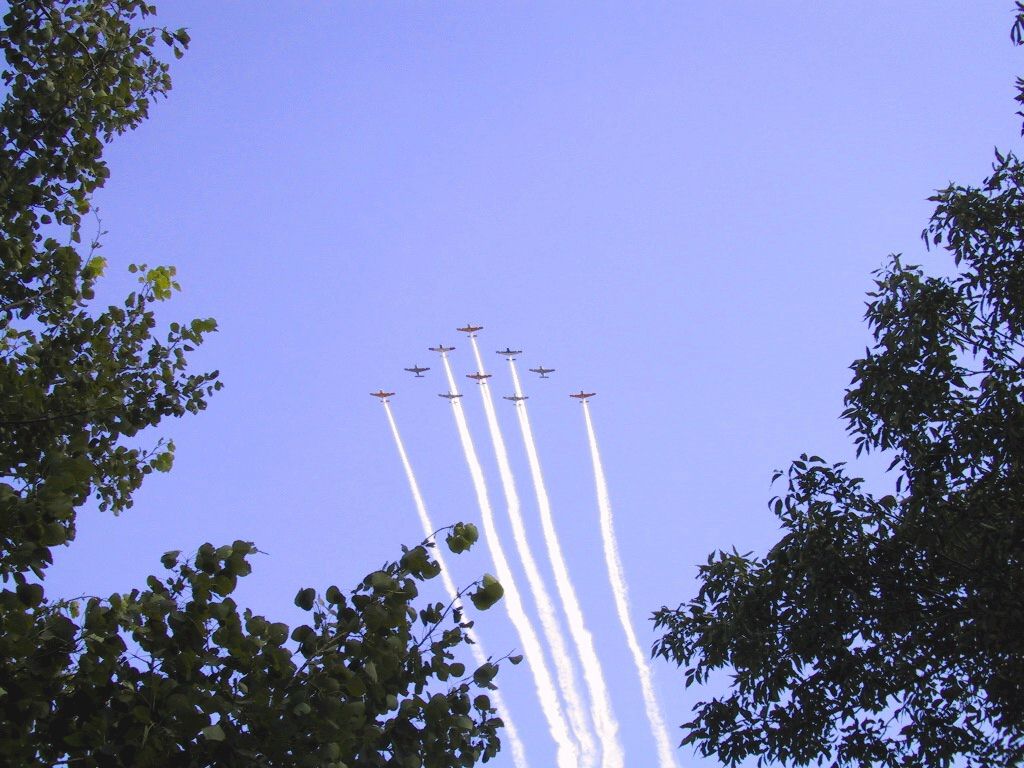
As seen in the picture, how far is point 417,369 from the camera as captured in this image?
67438mm

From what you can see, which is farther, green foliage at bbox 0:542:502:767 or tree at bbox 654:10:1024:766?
tree at bbox 654:10:1024:766

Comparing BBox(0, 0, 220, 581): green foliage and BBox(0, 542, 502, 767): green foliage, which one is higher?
BBox(0, 0, 220, 581): green foliage

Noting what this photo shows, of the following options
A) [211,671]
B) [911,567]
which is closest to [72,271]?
[211,671]

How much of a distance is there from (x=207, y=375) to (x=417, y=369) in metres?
59.4

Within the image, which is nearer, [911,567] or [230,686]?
[230,686]

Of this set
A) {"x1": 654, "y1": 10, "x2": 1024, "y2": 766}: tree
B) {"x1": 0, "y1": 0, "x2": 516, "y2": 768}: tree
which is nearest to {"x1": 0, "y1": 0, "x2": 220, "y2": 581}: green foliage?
{"x1": 0, "y1": 0, "x2": 516, "y2": 768}: tree

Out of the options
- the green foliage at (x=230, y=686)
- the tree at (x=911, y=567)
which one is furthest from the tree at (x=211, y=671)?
the tree at (x=911, y=567)

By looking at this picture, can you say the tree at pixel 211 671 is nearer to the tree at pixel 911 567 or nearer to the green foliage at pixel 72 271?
the green foliage at pixel 72 271

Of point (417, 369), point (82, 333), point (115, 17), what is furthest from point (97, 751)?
Result: point (417, 369)

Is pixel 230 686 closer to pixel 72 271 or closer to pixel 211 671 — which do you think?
pixel 211 671

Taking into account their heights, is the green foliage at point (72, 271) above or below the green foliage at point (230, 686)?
above

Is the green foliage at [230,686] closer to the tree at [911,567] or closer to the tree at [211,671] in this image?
the tree at [211,671]

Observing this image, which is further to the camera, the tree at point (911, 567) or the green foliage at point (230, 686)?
the tree at point (911, 567)

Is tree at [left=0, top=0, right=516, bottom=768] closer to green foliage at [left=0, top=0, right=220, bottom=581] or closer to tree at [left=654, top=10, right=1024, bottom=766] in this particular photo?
green foliage at [left=0, top=0, right=220, bottom=581]
